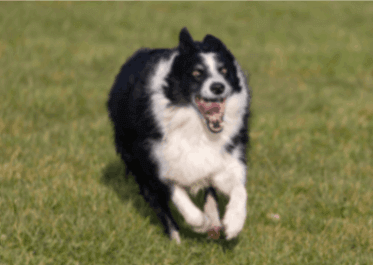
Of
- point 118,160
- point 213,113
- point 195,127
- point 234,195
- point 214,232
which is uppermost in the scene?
point 213,113

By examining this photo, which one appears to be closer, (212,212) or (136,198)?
(212,212)

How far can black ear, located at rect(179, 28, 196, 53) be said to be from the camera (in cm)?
350

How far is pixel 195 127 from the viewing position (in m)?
3.61

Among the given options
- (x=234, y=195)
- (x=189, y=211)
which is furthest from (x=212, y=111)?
(x=189, y=211)

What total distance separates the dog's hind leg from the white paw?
0.44 m

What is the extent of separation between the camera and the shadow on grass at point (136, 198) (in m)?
4.11

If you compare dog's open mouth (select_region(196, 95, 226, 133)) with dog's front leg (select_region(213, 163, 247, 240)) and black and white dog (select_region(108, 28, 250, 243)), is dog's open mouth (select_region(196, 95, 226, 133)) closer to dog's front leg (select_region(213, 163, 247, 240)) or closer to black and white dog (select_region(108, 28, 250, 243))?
black and white dog (select_region(108, 28, 250, 243))

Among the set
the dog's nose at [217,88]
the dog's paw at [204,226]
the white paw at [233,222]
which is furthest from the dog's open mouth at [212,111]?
the dog's paw at [204,226]

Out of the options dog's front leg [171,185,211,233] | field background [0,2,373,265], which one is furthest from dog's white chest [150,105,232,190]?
field background [0,2,373,265]

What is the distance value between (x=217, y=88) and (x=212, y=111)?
28 centimetres

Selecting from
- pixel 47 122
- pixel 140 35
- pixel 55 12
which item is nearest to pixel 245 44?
pixel 140 35

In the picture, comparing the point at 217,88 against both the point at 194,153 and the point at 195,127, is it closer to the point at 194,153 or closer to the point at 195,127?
the point at 195,127

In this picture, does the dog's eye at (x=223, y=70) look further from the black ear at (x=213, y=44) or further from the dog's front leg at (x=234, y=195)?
the dog's front leg at (x=234, y=195)

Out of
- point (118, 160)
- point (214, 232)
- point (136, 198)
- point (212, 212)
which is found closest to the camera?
point (214, 232)
